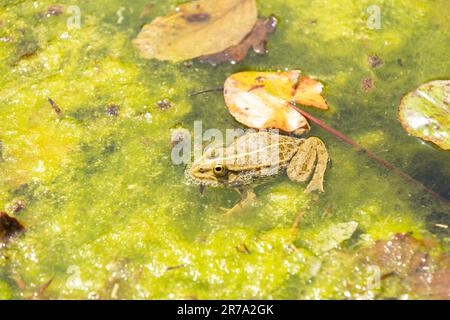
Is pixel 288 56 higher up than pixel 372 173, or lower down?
higher up

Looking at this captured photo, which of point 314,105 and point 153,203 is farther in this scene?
point 314,105

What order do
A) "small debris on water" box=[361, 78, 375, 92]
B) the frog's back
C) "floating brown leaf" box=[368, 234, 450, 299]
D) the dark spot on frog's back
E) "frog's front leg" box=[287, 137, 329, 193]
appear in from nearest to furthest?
"floating brown leaf" box=[368, 234, 450, 299]
"frog's front leg" box=[287, 137, 329, 193]
the frog's back
"small debris on water" box=[361, 78, 375, 92]
the dark spot on frog's back

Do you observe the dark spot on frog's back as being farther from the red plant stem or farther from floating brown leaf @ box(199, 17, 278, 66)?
the red plant stem

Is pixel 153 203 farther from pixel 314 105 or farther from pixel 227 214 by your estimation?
pixel 314 105

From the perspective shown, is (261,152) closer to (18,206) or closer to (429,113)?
(429,113)

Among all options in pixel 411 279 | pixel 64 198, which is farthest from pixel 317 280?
pixel 64 198

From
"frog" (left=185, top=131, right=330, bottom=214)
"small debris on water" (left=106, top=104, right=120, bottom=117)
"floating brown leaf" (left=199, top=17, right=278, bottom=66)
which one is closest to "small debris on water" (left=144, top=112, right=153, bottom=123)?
"small debris on water" (left=106, top=104, right=120, bottom=117)

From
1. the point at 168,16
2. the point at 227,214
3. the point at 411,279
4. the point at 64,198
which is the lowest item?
the point at 411,279
